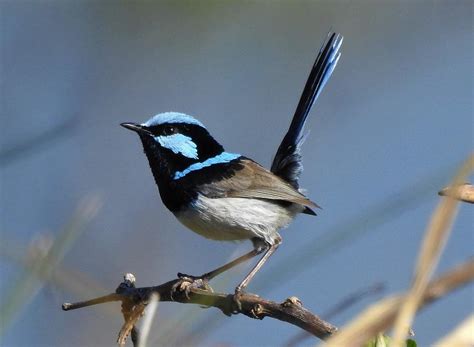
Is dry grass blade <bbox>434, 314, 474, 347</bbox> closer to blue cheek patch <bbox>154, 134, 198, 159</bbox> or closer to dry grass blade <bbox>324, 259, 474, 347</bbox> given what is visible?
dry grass blade <bbox>324, 259, 474, 347</bbox>

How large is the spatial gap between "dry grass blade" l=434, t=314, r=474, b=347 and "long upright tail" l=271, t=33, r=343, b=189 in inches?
115

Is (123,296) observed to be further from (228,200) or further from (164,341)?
(228,200)

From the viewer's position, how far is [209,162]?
3.76 m

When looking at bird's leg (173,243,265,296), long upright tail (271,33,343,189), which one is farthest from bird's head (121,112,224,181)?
bird's leg (173,243,265,296)

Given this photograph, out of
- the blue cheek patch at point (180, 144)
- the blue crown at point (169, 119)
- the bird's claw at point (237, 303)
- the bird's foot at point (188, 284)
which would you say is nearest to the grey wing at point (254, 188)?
the blue cheek patch at point (180, 144)

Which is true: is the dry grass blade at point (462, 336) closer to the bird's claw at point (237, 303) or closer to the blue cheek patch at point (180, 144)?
the bird's claw at point (237, 303)

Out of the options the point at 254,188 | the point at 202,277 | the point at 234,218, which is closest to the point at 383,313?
the point at 202,277

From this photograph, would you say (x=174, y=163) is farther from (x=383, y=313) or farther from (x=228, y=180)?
(x=383, y=313)

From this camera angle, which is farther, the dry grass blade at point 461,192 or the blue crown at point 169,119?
the blue crown at point 169,119

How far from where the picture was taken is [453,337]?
79cm

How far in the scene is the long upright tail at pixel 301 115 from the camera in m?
3.71

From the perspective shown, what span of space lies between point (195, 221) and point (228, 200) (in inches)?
7.9

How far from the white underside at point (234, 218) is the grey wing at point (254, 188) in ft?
0.12

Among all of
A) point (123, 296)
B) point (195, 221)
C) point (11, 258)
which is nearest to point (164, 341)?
point (11, 258)
